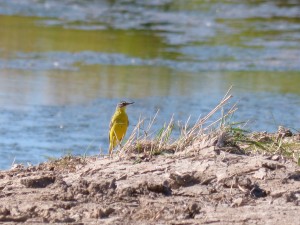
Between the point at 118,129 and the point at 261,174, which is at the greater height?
the point at 261,174

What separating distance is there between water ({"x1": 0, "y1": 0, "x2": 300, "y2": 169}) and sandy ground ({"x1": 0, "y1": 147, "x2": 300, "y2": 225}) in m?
1.62

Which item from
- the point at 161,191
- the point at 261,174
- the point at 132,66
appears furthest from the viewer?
the point at 132,66

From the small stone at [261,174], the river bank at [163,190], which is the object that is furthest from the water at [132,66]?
the small stone at [261,174]

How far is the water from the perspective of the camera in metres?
12.0

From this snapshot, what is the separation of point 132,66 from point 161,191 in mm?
10718

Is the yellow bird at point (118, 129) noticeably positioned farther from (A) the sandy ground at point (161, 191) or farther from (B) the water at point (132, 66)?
(A) the sandy ground at point (161, 191)

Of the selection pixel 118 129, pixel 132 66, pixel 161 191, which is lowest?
pixel 132 66

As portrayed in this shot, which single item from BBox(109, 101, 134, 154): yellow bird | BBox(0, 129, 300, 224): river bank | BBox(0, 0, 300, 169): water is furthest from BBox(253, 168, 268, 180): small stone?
BBox(109, 101, 134, 154): yellow bird

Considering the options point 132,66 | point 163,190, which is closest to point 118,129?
point 163,190

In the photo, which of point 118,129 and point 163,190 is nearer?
point 163,190

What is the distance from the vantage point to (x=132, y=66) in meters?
16.5

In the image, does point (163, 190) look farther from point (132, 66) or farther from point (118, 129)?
point (132, 66)

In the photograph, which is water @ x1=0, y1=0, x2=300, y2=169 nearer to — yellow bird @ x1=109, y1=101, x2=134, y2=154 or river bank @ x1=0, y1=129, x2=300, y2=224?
yellow bird @ x1=109, y1=101, x2=134, y2=154

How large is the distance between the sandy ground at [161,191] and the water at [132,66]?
1.62 m
